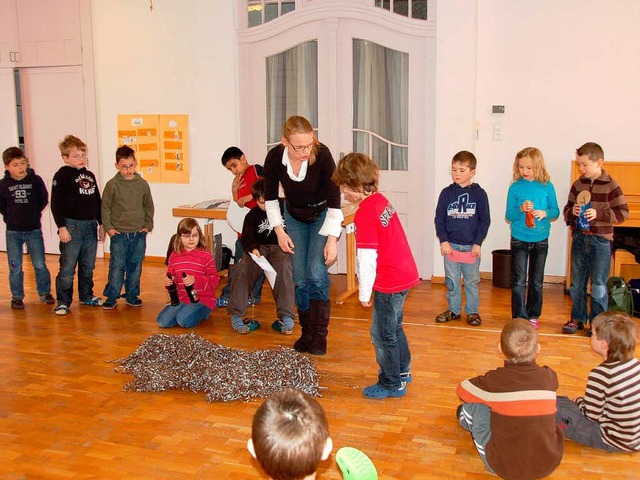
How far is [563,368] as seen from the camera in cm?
393

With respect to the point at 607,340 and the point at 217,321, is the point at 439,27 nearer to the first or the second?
the point at 217,321

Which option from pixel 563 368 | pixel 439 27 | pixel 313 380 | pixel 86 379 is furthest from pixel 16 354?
pixel 439 27

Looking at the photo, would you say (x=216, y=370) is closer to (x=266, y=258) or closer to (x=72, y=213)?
(x=266, y=258)

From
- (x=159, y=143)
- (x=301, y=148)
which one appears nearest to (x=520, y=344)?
(x=301, y=148)

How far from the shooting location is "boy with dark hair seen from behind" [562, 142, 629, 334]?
4.41 meters

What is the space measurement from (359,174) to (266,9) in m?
3.90

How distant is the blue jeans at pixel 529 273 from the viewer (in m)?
4.70

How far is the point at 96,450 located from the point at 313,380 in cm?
116

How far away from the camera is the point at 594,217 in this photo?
4383mm

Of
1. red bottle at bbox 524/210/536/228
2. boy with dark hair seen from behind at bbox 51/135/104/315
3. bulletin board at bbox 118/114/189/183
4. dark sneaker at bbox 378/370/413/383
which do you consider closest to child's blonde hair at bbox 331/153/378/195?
dark sneaker at bbox 378/370/413/383

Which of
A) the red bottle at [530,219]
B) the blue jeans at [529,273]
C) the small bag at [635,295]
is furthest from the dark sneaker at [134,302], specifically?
the small bag at [635,295]

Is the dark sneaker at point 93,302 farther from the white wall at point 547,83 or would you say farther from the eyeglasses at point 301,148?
the white wall at point 547,83

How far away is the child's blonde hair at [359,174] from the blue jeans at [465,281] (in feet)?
5.52

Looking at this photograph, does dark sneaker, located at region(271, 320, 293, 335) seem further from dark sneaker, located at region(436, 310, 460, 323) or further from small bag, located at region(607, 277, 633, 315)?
small bag, located at region(607, 277, 633, 315)
